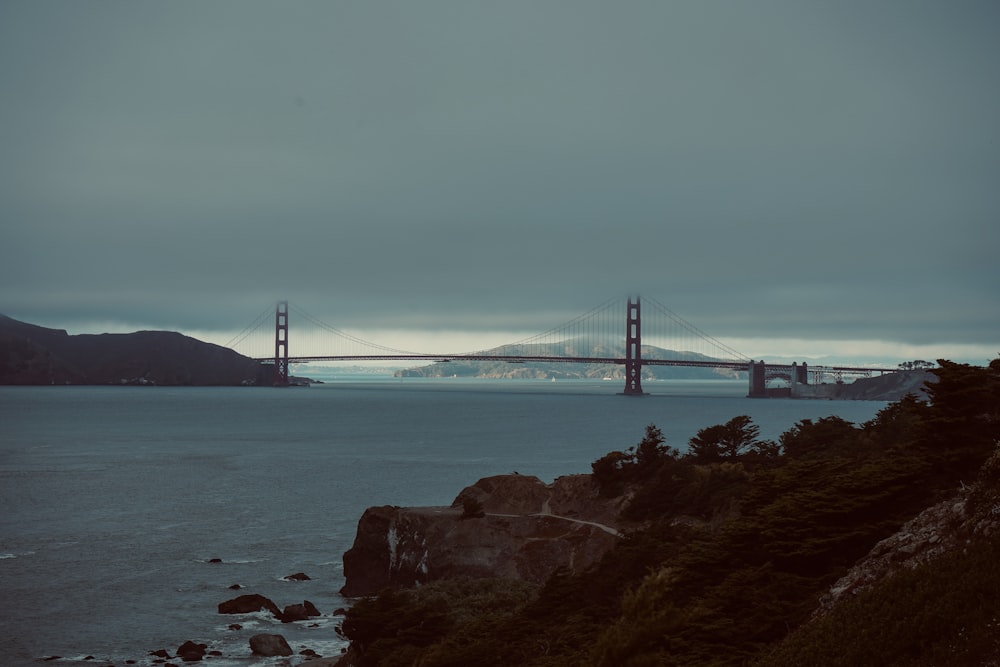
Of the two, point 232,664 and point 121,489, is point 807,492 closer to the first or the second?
point 232,664

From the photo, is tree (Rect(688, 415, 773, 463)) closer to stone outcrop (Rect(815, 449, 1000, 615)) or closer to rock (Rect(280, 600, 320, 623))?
rock (Rect(280, 600, 320, 623))

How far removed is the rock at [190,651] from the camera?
3116 centimetres

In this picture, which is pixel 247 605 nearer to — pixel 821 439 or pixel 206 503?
pixel 821 439

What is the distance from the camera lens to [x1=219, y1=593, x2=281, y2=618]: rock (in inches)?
1458

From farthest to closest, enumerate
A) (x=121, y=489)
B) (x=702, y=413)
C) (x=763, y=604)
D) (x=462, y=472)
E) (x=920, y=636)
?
(x=702, y=413) → (x=462, y=472) → (x=121, y=489) → (x=763, y=604) → (x=920, y=636)

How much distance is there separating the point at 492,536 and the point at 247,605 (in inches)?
416

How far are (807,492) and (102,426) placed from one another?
13018cm

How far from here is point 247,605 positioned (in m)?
37.2

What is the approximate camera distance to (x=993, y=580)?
539 inches

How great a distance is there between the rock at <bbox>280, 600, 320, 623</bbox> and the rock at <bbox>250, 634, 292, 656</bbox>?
12.9 ft

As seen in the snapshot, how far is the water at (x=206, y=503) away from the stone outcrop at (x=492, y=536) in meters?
2.75

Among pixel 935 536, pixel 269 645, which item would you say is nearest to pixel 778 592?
pixel 935 536

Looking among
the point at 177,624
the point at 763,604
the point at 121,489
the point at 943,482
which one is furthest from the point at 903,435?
the point at 121,489

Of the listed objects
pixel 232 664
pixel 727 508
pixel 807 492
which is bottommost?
pixel 232 664
